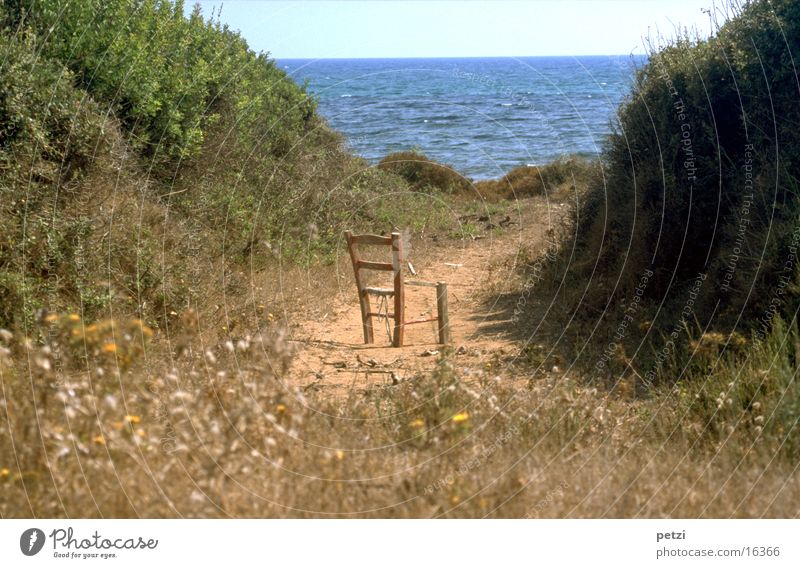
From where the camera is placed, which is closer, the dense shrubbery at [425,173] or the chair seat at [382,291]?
the chair seat at [382,291]

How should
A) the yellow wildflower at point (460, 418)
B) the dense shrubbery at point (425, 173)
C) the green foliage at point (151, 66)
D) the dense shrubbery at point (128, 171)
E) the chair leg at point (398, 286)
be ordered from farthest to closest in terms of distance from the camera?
the dense shrubbery at point (425, 173) < the green foliage at point (151, 66) < the chair leg at point (398, 286) < the dense shrubbery at point (128, 171) < the yellow wildflower at point (460, 418)

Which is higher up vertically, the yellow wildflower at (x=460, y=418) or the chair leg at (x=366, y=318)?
the yellow wildflower at (x=460, y=418)

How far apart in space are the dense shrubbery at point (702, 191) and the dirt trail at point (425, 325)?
1350 millimetres

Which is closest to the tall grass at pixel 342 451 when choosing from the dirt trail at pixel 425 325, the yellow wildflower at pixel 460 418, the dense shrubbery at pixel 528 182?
the yellow wildflower at pixel 460 418

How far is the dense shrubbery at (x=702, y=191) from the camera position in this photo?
841 centimetres

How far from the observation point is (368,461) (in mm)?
4328

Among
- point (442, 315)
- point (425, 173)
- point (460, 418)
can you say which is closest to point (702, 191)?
point (442, 315)

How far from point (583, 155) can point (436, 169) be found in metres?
4.45

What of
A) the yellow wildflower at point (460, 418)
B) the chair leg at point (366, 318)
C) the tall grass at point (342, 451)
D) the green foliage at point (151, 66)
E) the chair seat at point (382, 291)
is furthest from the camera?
the chair leg at point (366, 318)

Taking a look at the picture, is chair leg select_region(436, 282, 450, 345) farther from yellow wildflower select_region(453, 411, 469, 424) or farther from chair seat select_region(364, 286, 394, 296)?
yellow wildflower select_region(453, 411, 469, 424)

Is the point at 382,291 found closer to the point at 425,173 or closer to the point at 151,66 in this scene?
the point at 151,66

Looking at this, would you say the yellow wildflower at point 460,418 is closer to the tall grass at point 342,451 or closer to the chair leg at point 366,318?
the tall grass at point 342,451

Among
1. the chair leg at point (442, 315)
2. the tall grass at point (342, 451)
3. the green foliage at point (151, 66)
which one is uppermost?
the green foliage at point (151, 66)

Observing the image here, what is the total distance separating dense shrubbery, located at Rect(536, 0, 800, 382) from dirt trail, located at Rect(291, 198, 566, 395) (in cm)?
135
